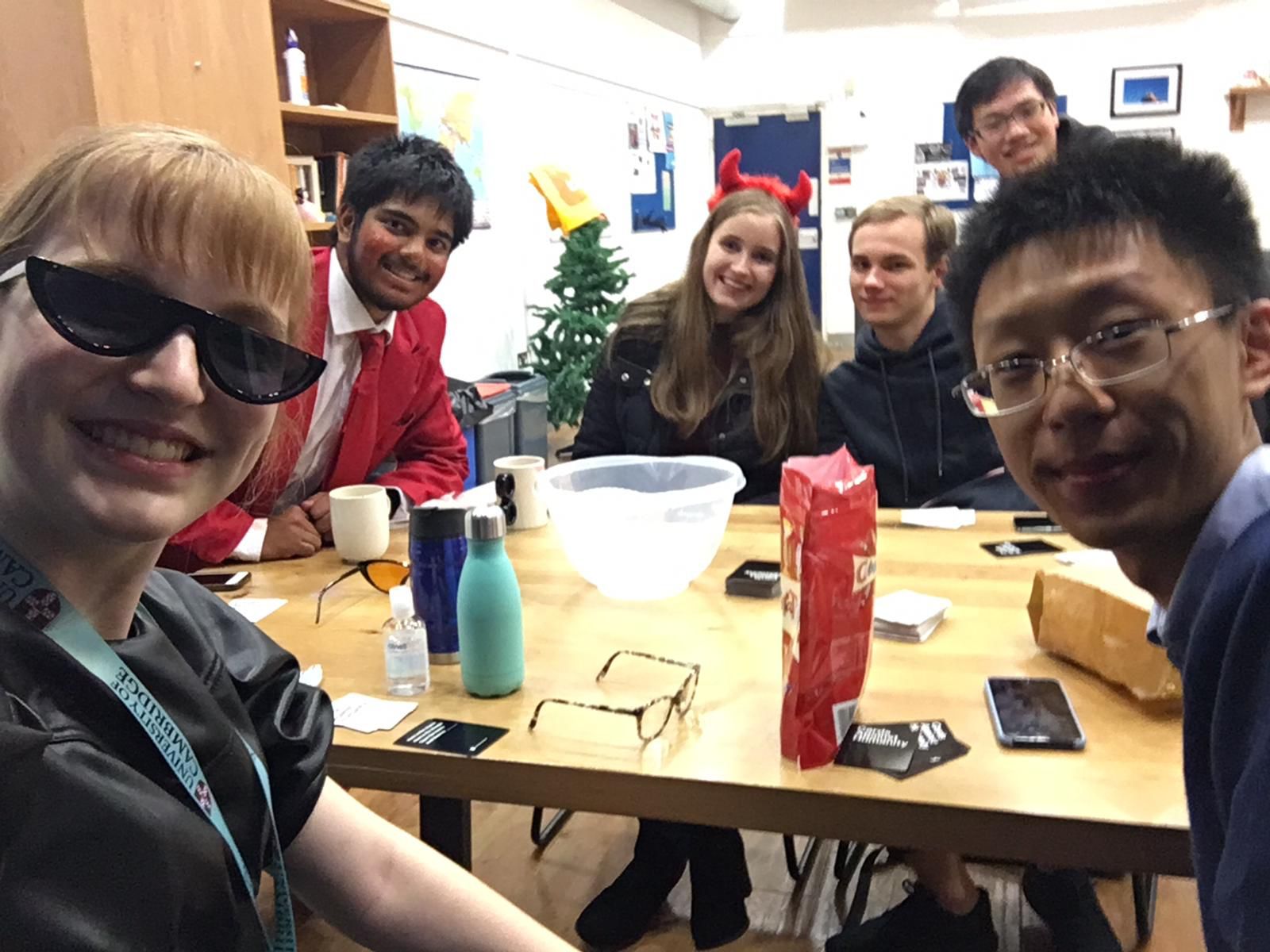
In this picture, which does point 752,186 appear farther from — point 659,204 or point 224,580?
point 659,204

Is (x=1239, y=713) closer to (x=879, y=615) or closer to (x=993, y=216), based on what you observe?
(x=993, y=216)

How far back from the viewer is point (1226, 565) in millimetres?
674

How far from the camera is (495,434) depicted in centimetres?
405

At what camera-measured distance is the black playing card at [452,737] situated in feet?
3.55

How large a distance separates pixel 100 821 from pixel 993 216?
0.82m

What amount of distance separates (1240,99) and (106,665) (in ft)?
24.4

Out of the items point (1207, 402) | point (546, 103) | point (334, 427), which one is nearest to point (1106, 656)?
point (1207, 402)

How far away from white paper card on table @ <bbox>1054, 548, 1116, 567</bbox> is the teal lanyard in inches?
43.1

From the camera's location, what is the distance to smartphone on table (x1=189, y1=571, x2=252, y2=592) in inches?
63.7

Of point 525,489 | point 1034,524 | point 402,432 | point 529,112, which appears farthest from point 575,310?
point 1034,524

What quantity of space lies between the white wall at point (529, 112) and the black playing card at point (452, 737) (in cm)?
342

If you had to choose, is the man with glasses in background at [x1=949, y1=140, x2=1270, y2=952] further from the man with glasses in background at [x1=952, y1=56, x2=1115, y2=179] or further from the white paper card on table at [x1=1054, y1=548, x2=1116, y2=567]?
the man with glasses in background at [x1=952, y1=56, x2=1115, y2=179]

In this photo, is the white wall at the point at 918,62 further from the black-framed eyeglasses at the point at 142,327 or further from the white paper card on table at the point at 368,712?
the black-framed eyeglasses at the point at 142,327

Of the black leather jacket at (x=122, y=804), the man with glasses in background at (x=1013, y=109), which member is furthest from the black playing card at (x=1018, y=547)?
the man with glasses in background at (x=1013, y=109)
